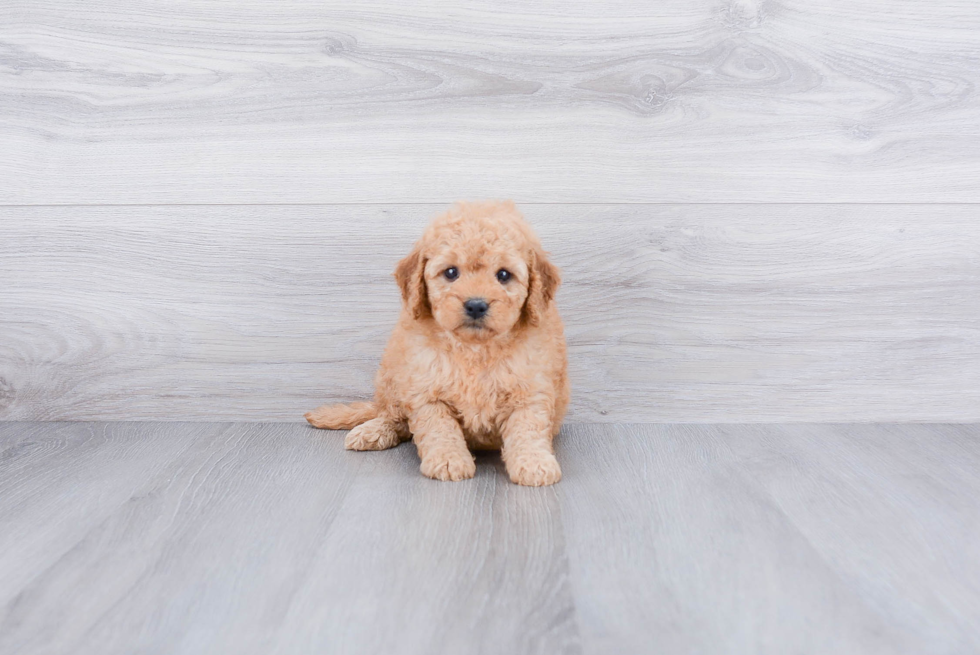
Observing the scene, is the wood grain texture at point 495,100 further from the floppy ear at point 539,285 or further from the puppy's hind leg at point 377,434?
the puppy's hind leg at point 377,434

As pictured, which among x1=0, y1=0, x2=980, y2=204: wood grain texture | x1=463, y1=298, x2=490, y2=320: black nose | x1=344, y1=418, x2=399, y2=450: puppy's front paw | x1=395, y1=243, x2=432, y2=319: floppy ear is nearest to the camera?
x1=463, y1=298, x2=490, y2=320: black nose

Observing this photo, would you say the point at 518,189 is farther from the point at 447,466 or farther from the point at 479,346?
the point at 447,466

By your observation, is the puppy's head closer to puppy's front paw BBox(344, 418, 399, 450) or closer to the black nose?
the black nose

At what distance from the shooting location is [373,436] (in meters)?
1.75

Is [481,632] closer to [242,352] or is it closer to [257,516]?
[257,516]

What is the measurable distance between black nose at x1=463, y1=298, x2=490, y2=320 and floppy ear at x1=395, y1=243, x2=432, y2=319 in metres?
0.15

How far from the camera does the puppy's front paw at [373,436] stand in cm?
175

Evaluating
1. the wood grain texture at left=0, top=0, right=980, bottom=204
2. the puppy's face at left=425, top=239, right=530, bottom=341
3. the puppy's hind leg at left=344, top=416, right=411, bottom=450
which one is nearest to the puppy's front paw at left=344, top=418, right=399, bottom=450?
the puppy's hind leg at left=344, top=416, right=411, bottom=450

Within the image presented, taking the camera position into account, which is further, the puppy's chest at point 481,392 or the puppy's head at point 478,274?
the puppy's chest at point 481,392

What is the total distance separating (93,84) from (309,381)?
0.94 meters

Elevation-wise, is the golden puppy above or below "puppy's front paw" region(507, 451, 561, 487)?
above

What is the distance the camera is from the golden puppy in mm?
1524

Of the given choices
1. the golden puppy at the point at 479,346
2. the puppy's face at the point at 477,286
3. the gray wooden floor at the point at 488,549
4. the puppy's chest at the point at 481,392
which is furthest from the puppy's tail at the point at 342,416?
the puppy's face at the point at 477,286

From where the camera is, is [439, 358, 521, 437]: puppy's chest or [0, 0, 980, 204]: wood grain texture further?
[0, 0, 980, 204]: wood grain texture
